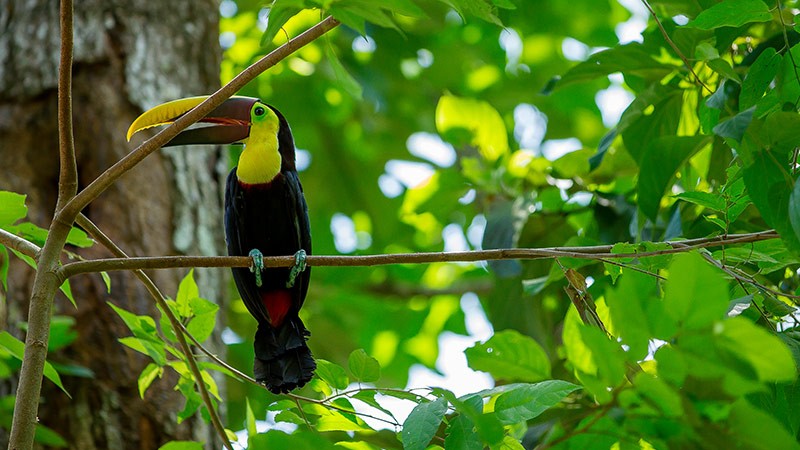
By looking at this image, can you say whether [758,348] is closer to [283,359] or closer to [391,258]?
[391,258]

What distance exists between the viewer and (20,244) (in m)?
1.94

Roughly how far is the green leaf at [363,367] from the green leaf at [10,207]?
1.00m

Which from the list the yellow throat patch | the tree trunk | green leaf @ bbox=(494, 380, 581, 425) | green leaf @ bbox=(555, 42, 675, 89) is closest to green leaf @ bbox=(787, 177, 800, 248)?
green leaf @ bbox=(494, 380, 581, 425)

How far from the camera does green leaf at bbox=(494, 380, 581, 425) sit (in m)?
1.66

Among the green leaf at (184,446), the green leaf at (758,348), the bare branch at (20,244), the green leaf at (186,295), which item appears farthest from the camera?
the green leaf at (186,295)

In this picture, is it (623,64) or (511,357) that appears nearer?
(511,357)

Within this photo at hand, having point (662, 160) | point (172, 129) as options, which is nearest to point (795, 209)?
point (662, 160)

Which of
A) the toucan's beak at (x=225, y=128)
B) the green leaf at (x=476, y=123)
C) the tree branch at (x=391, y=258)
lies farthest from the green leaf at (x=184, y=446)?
the green leaf at (x=476, y=123)

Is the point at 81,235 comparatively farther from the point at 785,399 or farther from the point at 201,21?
the point at 201,21

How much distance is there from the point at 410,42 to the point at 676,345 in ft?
15.9

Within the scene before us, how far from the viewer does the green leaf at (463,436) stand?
1656mm

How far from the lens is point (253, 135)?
331 cm

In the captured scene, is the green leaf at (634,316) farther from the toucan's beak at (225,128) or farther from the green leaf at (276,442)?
the toucan's beak at (225,128)

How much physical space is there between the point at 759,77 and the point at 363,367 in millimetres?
1298
